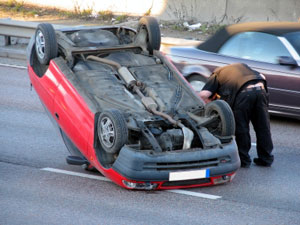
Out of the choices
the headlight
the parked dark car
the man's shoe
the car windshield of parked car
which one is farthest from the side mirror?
the headlight

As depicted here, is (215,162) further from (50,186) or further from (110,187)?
(50,186)

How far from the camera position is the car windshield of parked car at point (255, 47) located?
10414 millimetres

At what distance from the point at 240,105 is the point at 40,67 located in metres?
2.74

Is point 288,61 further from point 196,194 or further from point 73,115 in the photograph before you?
point 73,115

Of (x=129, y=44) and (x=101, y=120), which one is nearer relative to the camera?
(x=101, y=120)

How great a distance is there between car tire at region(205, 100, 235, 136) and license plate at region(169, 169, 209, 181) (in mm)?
713

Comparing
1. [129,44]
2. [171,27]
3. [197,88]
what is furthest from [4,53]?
[129,44]

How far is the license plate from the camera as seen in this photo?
705cm

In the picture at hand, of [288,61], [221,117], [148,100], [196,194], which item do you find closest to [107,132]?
[148,100]

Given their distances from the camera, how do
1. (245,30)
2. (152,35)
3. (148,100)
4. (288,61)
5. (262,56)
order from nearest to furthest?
(148,100) → (152,35) → (288,61) → (262,56) → (245,30)

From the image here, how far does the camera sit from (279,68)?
33.9 feet

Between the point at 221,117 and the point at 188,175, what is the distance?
95cm

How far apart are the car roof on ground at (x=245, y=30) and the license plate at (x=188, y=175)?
4.09m

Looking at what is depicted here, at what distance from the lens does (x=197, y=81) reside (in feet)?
36.7
